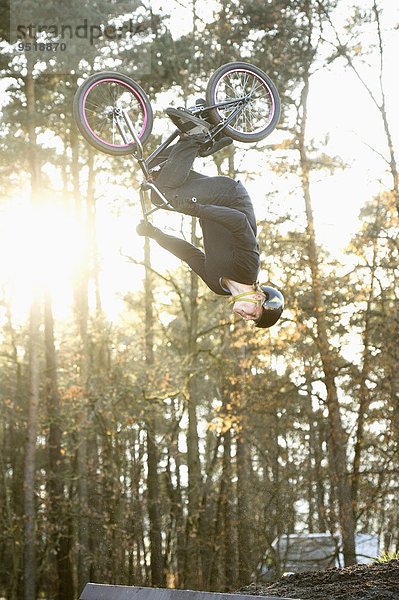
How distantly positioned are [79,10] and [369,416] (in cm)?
950

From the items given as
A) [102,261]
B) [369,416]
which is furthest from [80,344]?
[369,416]

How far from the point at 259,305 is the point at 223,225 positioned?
0.61 m

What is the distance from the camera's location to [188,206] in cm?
455

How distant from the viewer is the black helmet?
15.2 ft

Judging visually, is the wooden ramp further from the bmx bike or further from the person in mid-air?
the bmx bike

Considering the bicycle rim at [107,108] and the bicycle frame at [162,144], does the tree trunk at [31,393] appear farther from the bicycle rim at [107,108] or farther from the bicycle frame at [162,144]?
the bicycle frame at [162,144]

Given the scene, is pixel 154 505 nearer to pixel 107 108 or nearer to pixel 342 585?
pixel 342 585

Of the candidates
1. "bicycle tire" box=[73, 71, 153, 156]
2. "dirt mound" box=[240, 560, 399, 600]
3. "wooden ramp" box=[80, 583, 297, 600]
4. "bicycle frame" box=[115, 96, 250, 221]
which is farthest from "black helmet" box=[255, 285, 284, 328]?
"wooden ramp" box=[80, 583, 297, 600]

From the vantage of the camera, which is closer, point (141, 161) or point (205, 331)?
point (141, 161)

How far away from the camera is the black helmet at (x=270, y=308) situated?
4.64 m

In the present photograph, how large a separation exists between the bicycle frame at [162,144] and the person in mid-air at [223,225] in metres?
0.06

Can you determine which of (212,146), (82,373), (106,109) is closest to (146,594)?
(212,146)

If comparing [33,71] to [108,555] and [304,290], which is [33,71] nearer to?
[304,290]

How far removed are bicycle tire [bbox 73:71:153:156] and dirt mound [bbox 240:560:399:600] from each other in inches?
124
